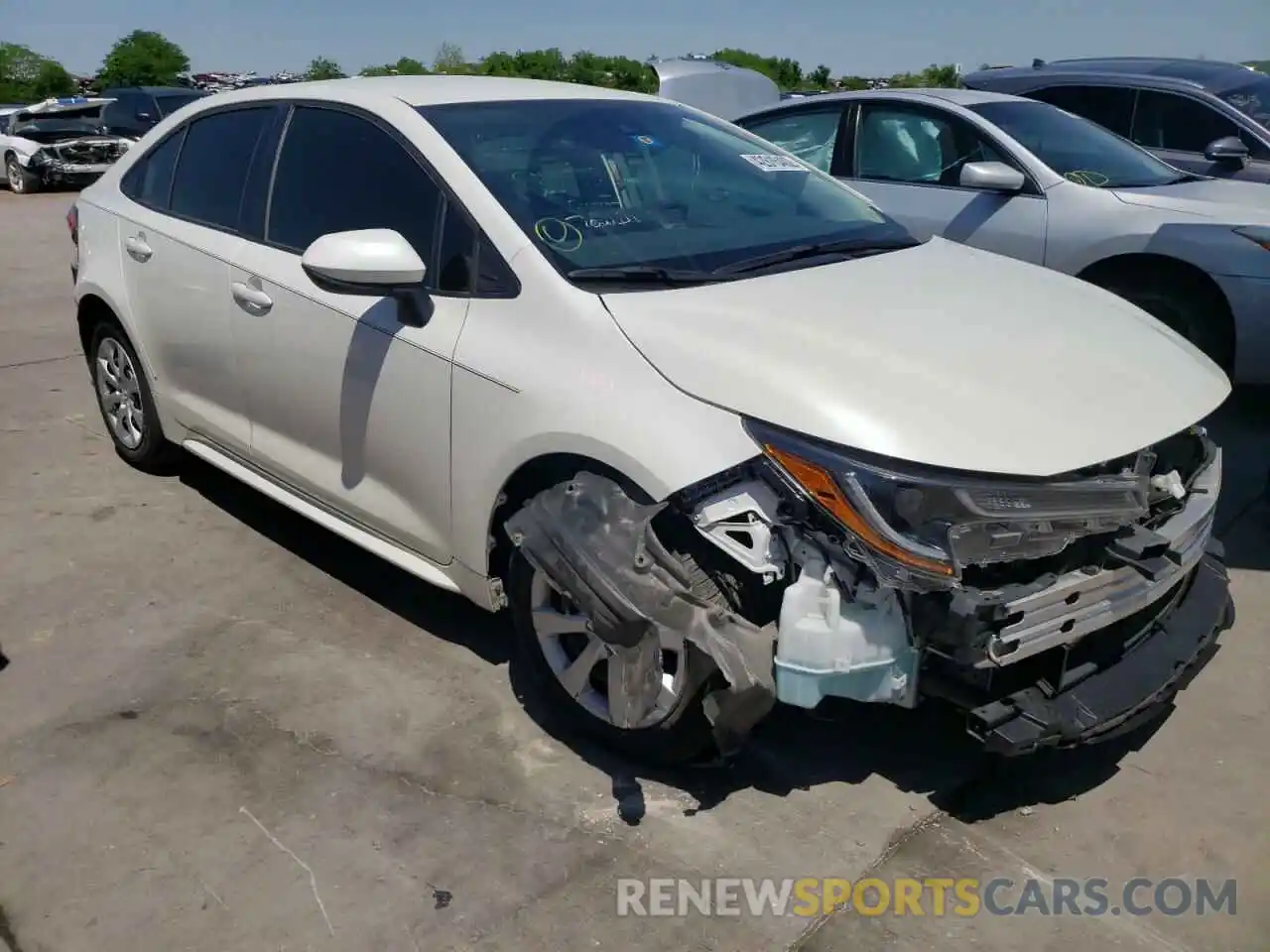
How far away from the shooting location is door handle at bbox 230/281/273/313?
371cm

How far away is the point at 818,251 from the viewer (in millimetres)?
3365

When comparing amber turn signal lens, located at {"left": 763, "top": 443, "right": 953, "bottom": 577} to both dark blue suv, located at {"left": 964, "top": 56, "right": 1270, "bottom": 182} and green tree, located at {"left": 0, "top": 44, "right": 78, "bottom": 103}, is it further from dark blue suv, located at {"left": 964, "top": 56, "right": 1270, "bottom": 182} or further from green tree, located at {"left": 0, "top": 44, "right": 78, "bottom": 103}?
green tree, located at {"left": 0, "top": 44, "right": 78, "bottom": 103}

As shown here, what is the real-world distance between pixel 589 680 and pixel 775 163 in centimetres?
198

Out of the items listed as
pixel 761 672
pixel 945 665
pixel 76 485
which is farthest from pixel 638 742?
pixel 76 485

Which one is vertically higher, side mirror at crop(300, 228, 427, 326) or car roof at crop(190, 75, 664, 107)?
car roof at crop(190, 75, 664, 107)

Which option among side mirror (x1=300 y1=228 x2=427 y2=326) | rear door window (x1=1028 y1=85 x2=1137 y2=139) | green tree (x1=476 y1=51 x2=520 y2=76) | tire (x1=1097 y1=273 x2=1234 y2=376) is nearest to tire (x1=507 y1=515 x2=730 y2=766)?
side mirror (x1=300 y1=228 x2=427 y2=326)

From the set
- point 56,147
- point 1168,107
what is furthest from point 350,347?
point 56,147

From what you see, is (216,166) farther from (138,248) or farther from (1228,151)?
(1228,151)

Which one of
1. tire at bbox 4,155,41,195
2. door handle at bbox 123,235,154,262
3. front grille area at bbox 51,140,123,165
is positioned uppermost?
door handle at bbox 123,235,154,262

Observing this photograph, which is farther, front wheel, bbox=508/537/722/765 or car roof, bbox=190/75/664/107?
car roof, bbox=190/75/664/107

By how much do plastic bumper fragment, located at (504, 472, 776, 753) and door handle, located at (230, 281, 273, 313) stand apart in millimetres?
1420

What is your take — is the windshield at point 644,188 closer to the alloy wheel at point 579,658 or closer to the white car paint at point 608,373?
the white car paint at point 608,373

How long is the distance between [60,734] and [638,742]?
1.67 meters

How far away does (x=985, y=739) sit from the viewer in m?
2.55
